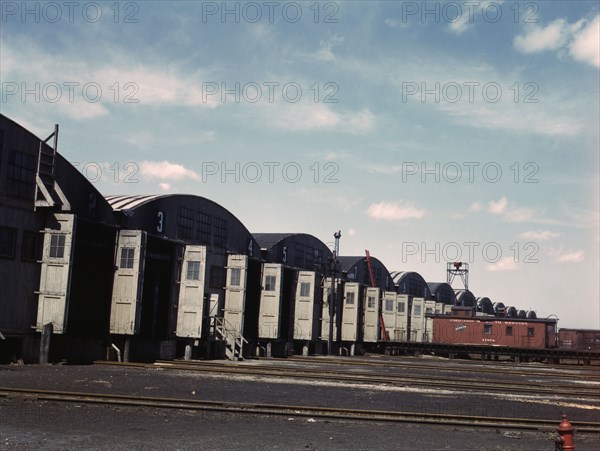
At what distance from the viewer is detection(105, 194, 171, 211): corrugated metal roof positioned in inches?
1405

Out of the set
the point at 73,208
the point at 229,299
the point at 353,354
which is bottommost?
the point at 353,354

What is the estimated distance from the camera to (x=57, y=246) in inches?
1137

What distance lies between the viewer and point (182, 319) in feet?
118

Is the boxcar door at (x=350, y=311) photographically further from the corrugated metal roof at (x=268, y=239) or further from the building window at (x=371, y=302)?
the corrugated metal roof at (x=268, y=239)

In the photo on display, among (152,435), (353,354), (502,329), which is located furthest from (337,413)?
(502,329)

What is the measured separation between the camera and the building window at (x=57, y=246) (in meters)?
28.8

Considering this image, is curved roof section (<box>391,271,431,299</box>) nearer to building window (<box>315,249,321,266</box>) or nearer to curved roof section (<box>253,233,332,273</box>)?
curved roof section (<box>253,233,332,273</box>)

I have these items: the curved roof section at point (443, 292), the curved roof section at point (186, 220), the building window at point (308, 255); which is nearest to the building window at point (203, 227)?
the curved roof section at point (186, 220)

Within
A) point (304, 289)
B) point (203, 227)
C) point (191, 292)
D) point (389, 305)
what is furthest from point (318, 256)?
point (191, 292)

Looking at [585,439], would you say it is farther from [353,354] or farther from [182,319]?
[353,354]

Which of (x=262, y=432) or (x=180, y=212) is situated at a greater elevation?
(x=180, y=212)

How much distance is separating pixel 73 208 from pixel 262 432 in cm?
2090

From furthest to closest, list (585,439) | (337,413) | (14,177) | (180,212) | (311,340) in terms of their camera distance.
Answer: (311,340), (180,212), (14,177), (337,413), (585,439)

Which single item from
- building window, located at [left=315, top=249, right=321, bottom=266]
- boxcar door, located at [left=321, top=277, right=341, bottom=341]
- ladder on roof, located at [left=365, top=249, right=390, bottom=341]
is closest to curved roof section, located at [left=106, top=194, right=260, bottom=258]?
boxcar door, located at [left=321, top=277, right=341, bottom=341]
